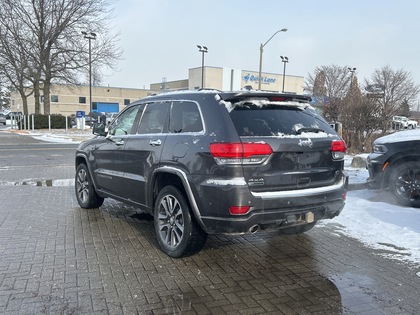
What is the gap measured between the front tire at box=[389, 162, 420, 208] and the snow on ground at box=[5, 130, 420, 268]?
21 centimetres

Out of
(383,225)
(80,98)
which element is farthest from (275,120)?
(80,98)

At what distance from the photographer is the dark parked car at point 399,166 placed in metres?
6.89

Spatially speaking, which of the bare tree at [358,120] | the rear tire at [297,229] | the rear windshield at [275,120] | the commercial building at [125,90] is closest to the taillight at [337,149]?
the rear windshield at [275,120]

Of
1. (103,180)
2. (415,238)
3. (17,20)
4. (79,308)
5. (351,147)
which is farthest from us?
(17,20)

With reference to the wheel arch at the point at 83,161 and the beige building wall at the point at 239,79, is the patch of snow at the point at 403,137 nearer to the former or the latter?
the wheel arch at the point at 83,161

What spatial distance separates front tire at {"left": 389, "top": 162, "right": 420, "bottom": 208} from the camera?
687 cm

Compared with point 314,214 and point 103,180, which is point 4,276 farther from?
point 314,214

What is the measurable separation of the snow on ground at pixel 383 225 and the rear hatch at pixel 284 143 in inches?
48.7

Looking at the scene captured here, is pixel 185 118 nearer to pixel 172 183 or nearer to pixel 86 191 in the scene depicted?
pixel 172 183

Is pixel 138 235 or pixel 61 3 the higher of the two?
pixel 61 3

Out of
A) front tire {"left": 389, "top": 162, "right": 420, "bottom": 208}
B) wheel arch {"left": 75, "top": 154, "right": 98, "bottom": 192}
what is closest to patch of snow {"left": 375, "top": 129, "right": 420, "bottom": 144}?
front tire {"left": 389, "top": 162, "right": 420, "bottom": 208}

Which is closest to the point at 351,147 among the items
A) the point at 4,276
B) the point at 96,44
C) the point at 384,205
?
the point at 384,205

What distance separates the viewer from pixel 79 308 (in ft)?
11.0

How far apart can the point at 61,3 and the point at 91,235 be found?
107 ft
